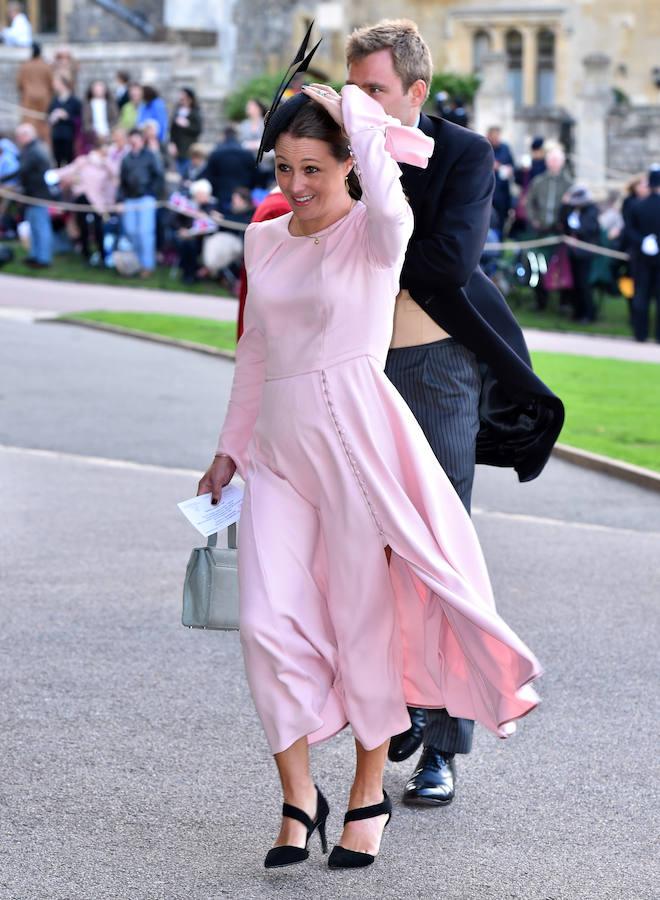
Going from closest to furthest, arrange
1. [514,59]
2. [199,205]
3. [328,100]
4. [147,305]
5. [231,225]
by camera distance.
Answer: [328,100]
[147,305]
[231,225]
[199,205]
[514,59]

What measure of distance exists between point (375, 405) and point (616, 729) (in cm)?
187

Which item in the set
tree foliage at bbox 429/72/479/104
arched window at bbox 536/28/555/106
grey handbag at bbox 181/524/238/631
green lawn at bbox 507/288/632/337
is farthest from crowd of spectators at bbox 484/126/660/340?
arched window at bbox 536/28/555/106

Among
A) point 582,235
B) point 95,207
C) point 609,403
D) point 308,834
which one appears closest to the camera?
point 308,834

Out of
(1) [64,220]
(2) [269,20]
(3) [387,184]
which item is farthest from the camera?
(2) [269,20]

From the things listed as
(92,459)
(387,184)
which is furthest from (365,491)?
(92,459)

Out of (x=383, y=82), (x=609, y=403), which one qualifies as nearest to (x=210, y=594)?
(x=383, y=82)

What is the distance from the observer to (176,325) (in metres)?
18.9

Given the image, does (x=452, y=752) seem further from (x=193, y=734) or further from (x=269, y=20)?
(x=269, y=20)

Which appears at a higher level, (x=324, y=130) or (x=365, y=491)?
(x=324, y=130)

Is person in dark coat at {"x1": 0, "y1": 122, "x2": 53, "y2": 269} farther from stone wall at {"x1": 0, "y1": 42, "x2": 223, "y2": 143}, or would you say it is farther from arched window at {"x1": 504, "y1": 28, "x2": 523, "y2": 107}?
arched window at {"x1": 504, "y1": 28, "x2": 523, "y2": 107}

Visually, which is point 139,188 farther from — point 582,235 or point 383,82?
point 383,82

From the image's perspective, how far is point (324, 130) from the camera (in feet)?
15.0

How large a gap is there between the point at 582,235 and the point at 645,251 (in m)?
1.57

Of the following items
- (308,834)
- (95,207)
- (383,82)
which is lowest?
(308,834)
